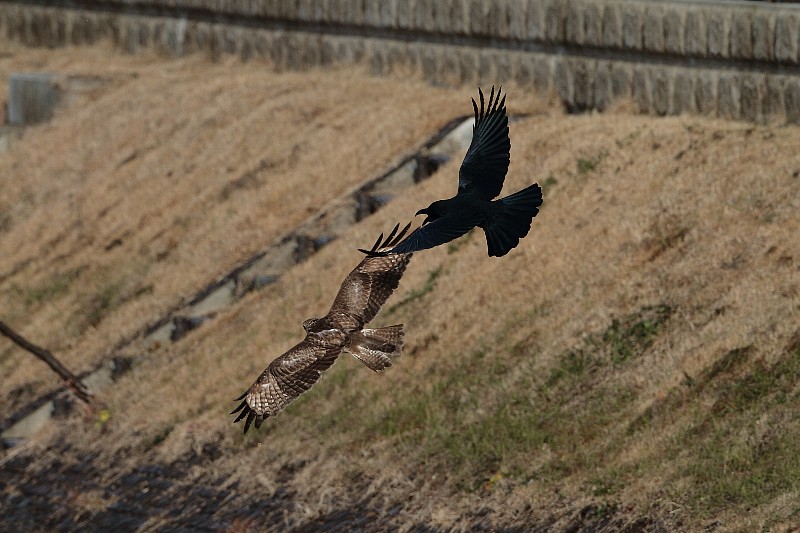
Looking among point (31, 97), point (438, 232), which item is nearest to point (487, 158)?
point (438, 232)

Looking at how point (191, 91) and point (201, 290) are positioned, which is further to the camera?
point (191, 91)

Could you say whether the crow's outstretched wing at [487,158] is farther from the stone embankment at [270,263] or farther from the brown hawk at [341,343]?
the stone embankment at [270,263]

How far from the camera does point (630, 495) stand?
1541 cm

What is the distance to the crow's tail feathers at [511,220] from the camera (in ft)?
43.3

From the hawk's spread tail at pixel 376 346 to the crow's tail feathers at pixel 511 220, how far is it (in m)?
2.09

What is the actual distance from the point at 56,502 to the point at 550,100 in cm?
896

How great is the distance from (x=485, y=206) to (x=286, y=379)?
2.64 metres

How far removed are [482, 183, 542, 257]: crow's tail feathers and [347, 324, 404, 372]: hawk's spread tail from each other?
209 centimetres

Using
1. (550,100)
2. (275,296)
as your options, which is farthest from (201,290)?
(550,100)

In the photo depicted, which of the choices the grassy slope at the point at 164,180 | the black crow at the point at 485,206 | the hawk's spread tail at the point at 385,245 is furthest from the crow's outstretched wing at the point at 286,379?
the grassy slope at the point at 164,180

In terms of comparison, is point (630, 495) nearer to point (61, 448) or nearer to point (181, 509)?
point (181, 509)

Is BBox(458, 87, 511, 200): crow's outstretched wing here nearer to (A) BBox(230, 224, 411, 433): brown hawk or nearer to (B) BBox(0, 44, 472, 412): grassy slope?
(A) BBox(230, 224, 411, 433): brown hawk

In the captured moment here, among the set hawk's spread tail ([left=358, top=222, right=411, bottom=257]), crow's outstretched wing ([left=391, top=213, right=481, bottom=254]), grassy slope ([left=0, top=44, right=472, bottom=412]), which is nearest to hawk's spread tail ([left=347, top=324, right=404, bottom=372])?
hawk's spread tail ([left=358, top=222, right=411, bottom=257])

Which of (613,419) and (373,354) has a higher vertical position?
(373,354)
